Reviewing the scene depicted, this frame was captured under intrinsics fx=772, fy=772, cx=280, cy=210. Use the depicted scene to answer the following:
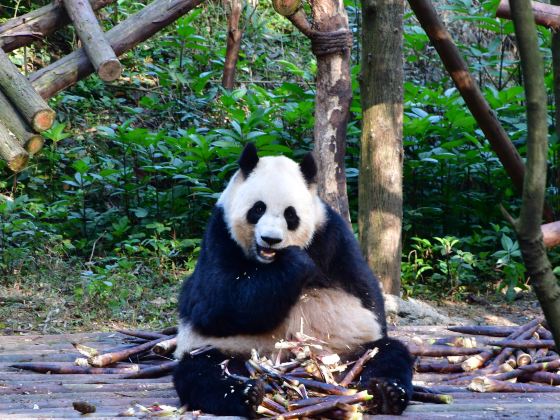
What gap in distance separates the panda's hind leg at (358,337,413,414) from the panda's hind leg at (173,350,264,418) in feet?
1.56

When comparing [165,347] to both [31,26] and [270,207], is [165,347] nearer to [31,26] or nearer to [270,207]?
[270,207]

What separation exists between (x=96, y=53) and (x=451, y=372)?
3.65m

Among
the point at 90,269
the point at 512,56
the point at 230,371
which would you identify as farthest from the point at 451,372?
the point at 512,56

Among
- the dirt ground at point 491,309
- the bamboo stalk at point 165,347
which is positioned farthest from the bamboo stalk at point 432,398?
the dirt ground at point 491,309

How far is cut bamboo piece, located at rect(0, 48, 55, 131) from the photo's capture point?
5.43 metres

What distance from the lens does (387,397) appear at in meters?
2.97

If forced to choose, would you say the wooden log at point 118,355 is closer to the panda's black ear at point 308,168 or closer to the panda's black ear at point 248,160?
the panda's black ear at point 248,160

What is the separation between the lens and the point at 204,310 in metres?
3.31

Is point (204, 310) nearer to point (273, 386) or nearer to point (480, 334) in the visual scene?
point (273, 386)

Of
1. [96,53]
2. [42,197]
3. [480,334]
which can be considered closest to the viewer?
[480,334]

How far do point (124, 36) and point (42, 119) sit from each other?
4.03ft

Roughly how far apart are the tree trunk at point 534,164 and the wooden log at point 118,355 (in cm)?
334

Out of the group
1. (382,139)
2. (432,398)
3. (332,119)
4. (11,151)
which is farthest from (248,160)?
(11,151)

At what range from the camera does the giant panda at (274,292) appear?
3172 millimetres
